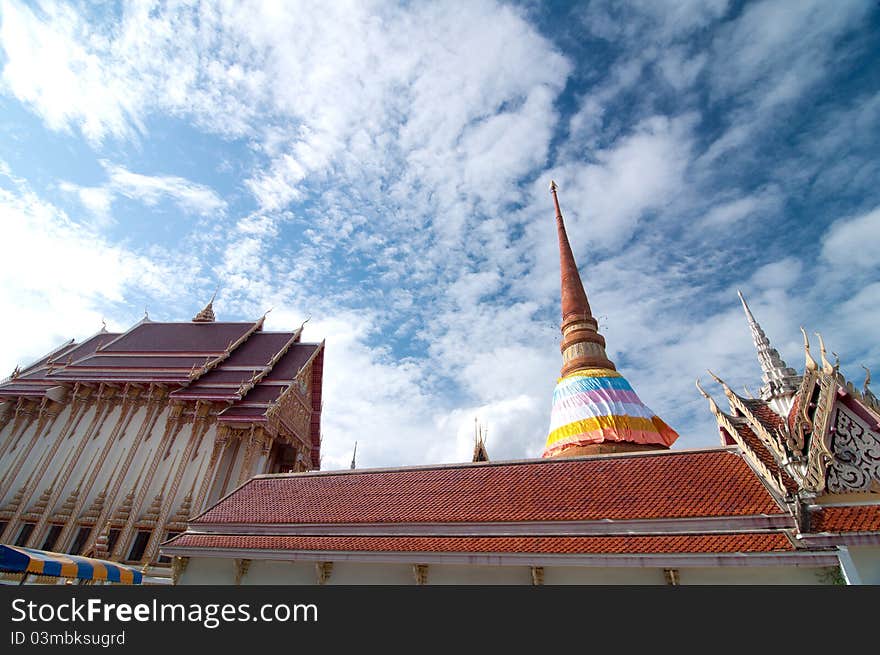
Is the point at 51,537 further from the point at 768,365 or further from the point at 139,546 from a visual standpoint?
the point at 768,365

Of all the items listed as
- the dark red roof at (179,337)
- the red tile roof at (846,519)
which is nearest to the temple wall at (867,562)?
the red tile roof at (846,519)

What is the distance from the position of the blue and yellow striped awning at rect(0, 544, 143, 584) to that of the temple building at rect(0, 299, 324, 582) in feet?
19.4

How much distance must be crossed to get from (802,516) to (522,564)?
3817 millimetres

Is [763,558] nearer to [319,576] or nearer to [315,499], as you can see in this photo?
[319,576]

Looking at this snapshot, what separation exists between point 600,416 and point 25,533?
23.2m

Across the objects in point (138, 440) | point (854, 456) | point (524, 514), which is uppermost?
point (138, 440)

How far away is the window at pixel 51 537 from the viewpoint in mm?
17514

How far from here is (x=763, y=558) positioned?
5.73 metres

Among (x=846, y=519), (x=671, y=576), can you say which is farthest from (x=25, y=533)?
(x=846, y=519)

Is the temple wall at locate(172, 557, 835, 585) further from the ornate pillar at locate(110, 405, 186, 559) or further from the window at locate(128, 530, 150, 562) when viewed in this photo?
the ornate pillar at locate(110, 405, 186, 559)

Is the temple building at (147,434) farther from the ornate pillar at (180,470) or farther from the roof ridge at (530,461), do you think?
the roof ridge at (530,461)

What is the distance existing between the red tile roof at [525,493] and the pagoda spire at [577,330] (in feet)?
32.9

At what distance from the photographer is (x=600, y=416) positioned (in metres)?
15.3
